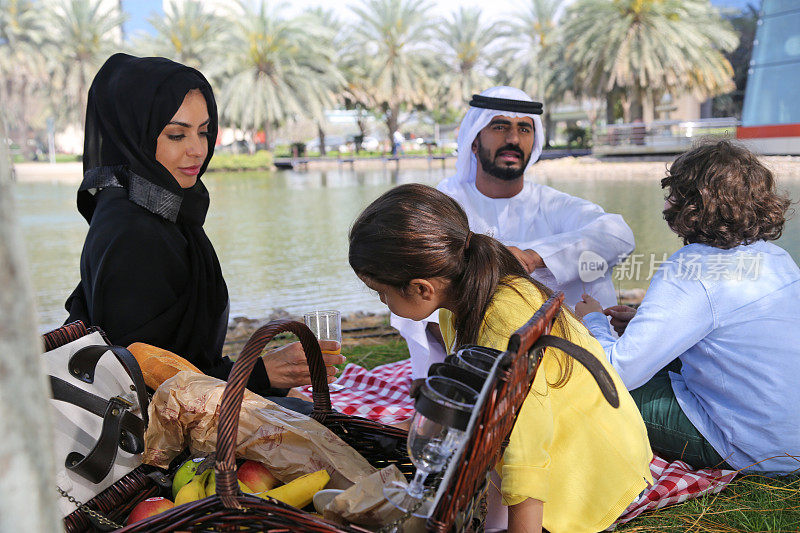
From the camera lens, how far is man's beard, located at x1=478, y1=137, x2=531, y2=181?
3.74 metres

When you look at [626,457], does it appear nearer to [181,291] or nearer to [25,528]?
[25,528]

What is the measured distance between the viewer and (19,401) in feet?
1.92

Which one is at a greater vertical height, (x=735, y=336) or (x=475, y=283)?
(x=475, y=283)

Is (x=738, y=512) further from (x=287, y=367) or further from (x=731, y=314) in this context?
(x=287, y=367)

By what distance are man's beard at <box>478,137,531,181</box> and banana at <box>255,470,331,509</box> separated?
96.1 inches

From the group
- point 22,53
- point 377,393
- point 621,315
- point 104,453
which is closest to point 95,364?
point 104,453

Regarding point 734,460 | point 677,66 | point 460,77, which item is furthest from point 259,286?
point 460,77

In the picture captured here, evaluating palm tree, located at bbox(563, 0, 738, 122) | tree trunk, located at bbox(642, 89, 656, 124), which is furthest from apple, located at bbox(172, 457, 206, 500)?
tree trunk, located at bbox(642, 89, 656, 124)

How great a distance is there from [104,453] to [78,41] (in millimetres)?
43859

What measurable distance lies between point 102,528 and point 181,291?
3.51 feet

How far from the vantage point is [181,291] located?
8.21 ft

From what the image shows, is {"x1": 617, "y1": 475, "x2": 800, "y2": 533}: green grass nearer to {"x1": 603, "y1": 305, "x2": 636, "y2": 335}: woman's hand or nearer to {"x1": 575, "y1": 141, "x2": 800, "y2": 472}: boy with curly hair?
{"x1": 575, "y1": 141, "x2": 800, "y2": 472}: boy with curly hair

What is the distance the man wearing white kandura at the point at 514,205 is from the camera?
131 inches

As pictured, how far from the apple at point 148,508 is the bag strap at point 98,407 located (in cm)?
16
